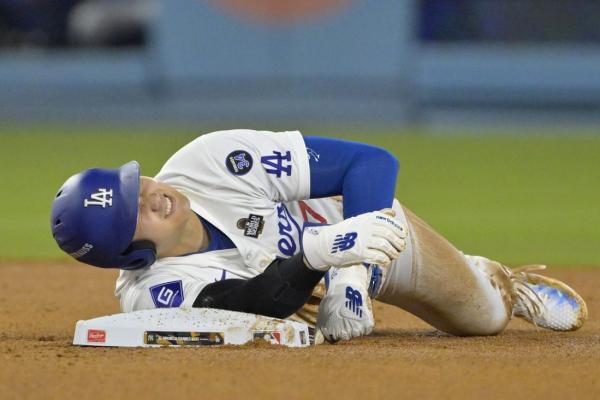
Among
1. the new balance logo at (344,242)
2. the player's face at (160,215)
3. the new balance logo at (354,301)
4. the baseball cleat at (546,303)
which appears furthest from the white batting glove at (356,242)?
the baseball cleat at (546,303)

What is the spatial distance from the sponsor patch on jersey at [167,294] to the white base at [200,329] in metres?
0.08

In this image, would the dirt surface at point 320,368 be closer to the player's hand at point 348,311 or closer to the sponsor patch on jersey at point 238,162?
the player's hand at point 348,311

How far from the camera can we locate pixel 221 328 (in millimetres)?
4059

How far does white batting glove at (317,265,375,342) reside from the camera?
3.99m

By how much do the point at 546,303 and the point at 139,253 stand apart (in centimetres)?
189

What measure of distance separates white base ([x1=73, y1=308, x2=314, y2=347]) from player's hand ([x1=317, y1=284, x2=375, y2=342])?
0.14m

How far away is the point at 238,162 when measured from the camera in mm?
4289

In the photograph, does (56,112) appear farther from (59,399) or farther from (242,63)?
(59,399)

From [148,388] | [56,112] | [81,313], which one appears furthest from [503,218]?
[56,112]

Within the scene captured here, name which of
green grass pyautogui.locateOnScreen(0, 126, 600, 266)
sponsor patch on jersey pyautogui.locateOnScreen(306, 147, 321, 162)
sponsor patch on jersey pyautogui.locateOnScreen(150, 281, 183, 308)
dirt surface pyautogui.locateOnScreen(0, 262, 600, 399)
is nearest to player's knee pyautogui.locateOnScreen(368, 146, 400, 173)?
sponsor patch on jersey pyautogui.locateOnScreen(306, 147, 321, 162)

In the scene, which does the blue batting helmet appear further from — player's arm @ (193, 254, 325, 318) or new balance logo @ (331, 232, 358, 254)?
new balance logo @ (331, 232, 358, 254)

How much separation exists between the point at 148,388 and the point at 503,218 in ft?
20.4

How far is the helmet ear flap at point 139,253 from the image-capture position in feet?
13.5

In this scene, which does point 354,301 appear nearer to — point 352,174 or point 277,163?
point 352,174
